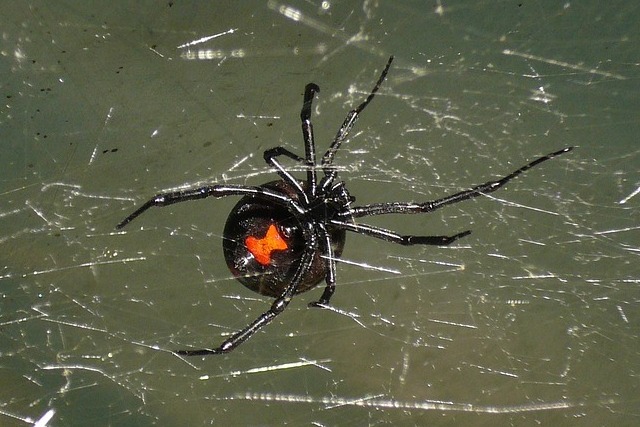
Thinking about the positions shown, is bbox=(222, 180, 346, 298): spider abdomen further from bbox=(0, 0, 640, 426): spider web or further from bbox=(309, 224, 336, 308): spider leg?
bbox=(0, 0, 640, 426): spider web

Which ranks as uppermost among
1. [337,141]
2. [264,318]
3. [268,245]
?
[337,141]

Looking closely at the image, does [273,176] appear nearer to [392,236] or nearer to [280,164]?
[280,164]

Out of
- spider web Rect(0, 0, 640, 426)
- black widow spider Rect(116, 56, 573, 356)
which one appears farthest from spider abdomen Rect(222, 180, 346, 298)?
spider web Rect(0, 0, 640, 426)

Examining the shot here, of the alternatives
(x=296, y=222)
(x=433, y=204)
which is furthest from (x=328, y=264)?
(x=433, y=204)

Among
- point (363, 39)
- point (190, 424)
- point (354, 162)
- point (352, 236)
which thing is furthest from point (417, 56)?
point (190, 424)

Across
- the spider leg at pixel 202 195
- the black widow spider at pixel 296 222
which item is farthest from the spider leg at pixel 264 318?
the spider leg at pixel 202 195

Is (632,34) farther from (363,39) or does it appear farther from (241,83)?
(241,83)

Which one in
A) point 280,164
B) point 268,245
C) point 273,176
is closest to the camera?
point 268,245
